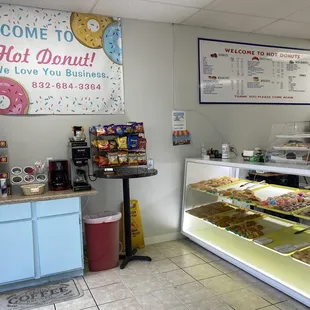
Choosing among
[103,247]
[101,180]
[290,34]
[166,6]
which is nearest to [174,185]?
[101,180]

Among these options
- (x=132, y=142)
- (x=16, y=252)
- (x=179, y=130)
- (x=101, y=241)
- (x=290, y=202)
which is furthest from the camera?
(x=179, y=130)

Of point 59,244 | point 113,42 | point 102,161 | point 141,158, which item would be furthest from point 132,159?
point 113,42

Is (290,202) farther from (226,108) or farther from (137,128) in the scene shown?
(226,108)

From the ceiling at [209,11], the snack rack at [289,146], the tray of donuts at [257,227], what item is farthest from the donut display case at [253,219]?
the ceiling at [209,11]

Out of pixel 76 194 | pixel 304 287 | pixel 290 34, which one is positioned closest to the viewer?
pixel 304 287

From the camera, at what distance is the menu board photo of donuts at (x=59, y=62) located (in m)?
3.20

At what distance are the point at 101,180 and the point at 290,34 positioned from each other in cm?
340

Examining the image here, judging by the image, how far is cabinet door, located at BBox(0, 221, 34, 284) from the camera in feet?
9.11

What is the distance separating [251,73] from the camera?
439cm

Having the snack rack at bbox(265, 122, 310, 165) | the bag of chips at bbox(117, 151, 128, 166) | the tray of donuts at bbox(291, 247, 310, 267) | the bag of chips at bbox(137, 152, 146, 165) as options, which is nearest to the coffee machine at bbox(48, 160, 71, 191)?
the bag of chips at bbox(117, 151, 128, 166)

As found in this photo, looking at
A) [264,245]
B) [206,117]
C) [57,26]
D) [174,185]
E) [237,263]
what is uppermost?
[57,26]

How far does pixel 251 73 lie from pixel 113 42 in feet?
6.57

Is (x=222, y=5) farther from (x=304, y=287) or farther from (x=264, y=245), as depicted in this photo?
(x=304, y=287)

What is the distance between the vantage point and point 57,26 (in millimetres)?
3355
